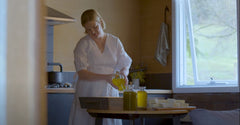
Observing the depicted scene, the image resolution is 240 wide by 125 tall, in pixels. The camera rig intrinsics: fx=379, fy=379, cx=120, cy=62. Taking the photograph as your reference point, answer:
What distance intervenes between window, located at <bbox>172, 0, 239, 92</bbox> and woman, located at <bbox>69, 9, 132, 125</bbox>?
6.79ft

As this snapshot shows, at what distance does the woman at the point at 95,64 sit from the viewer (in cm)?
297

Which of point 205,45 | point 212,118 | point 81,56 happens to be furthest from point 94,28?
point 205,45

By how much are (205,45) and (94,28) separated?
2.59 meters

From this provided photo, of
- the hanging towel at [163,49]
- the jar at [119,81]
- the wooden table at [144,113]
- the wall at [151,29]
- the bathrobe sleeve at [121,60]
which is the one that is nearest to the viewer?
the wooden table at [144,113]

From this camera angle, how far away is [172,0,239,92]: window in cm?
478

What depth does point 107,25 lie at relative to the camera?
5.89 metres

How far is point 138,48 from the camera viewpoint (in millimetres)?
6234

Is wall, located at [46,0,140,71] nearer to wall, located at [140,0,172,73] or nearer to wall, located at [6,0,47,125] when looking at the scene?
wall, located at [140,0,172,73]

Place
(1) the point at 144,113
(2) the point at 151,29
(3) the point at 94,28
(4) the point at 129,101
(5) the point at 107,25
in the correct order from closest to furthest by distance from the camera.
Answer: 1. (1) the point at 144,113
2. (4) the point at 129,101
3. (3) the point at 94,28
4. (5) the point at 107,25
5. (2) the point at 151,29

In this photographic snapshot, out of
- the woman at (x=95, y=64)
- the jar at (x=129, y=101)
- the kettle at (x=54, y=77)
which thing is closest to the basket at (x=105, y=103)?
the jar at (x=129, y=101)

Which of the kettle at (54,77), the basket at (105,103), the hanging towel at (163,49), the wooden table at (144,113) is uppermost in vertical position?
the hanging towel at (163,49)

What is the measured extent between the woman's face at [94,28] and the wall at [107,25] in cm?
232

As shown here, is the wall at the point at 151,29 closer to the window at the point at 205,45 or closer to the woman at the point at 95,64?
the window at the point at 205,45

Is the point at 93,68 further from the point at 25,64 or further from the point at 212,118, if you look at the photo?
the point at 25,64
